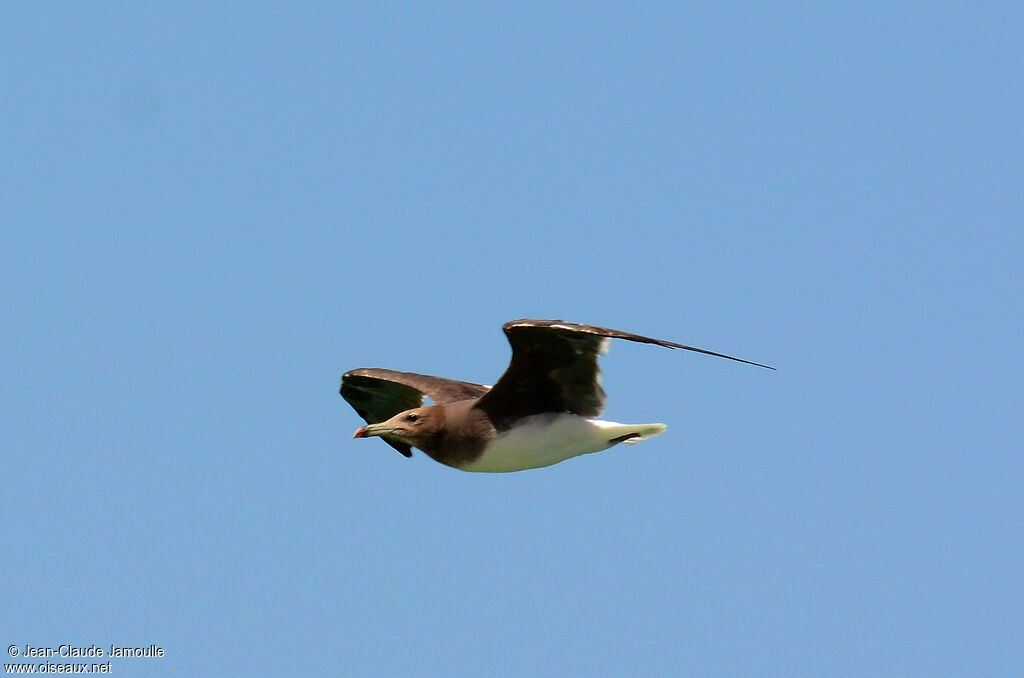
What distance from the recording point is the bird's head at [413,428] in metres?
15.4

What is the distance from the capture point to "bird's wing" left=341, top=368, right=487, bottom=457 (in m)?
16.9

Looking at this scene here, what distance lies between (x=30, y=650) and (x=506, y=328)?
5.74 metres

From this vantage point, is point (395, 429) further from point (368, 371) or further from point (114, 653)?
point (114, 653)

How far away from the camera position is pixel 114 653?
1526 cm

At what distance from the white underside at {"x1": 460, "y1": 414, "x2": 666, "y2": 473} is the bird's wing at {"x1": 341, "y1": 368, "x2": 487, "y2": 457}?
1.65 m

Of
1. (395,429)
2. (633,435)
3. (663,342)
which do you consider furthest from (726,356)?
(395,429)

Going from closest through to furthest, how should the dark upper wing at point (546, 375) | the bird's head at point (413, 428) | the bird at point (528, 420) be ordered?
the dark upper wing at point (546, 375)
the bird at point (528, 420)
the bird's head at point (413, 428)

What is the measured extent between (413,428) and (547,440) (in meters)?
1.50

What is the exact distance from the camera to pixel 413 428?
1547cm

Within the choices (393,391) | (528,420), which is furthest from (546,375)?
(393,391)

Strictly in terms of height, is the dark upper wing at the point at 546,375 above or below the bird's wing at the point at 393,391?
above

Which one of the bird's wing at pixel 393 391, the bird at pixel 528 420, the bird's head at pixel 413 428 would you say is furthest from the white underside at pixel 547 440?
the bird's wing at pixel 393 391

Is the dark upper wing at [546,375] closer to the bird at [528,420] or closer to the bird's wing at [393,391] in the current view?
the bird at [528,420]

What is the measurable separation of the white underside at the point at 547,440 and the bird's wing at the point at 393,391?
1.65 metres
